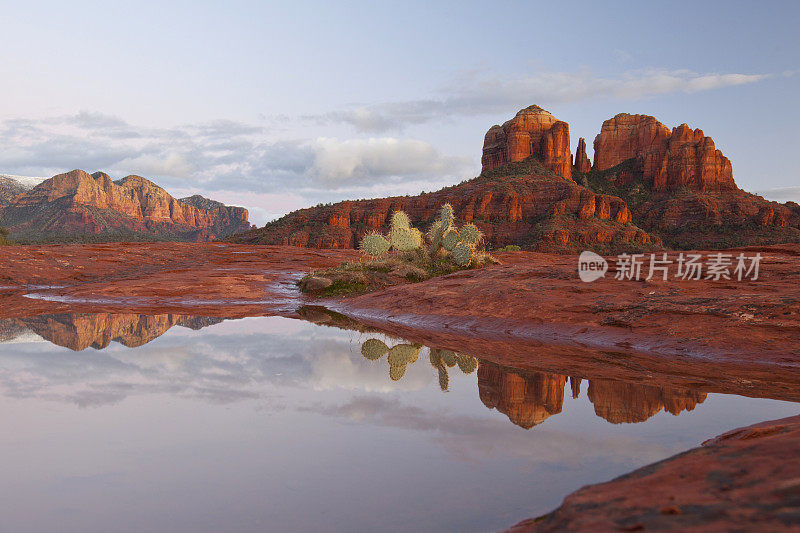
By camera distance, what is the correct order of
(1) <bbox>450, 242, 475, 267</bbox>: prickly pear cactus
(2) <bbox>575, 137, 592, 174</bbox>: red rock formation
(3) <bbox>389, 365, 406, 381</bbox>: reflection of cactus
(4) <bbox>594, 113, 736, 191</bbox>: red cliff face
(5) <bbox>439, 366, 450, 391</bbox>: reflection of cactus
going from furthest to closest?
1. (2) <bbox>575, 137, 592, 174</bbox>: red rock formation
2. (4) <bbox>594, 113, 736, 191</bbox>: red cliff face
3. (1) <bbox>450, 242, 475, 267</bbox>: prickly pear cactus
4. (3) <bbox>389, 365, 406, 381</bbox>: reflection of cactus
5. (5) <bbox>439, 366, 450, 391</bbox>: reflection of cactus

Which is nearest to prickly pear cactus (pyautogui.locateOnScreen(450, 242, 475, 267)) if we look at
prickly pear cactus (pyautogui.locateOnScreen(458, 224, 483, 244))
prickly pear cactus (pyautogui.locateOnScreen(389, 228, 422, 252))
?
prickly pear cactus (pyautogui.locateOnScreen(458, 224, 483, 244))

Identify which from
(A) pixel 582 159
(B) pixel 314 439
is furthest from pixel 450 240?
(A) pixel 582 159

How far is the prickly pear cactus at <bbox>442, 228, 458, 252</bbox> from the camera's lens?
22.3 meters

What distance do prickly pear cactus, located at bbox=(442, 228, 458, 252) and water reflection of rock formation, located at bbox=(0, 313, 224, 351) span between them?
11.5m

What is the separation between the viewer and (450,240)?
73.4ft

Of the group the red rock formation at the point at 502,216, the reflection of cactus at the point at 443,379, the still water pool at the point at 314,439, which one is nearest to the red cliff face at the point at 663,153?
the red rock formation at the point at 502,216

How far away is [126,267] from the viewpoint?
30.1 metres

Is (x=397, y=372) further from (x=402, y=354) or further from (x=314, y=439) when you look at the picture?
(x=314, y=439)

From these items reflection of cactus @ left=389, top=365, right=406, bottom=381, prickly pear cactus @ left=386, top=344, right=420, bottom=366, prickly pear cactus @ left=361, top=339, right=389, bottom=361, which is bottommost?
prickly pear cactus @ left=361, top=339, right=389, bottom=361

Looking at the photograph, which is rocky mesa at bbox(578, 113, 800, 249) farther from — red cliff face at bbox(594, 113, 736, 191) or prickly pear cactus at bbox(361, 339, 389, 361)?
prickly pear cactus at bbox(361, 339, 389, 361)

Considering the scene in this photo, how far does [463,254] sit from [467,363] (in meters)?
13.8

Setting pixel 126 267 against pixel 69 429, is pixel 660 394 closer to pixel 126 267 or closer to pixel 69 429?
pixel 69 429

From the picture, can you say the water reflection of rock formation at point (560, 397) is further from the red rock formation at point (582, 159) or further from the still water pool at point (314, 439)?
the red rock formation at point (582, 159)

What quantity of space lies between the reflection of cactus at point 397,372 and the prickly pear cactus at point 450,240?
15202 millimetres
